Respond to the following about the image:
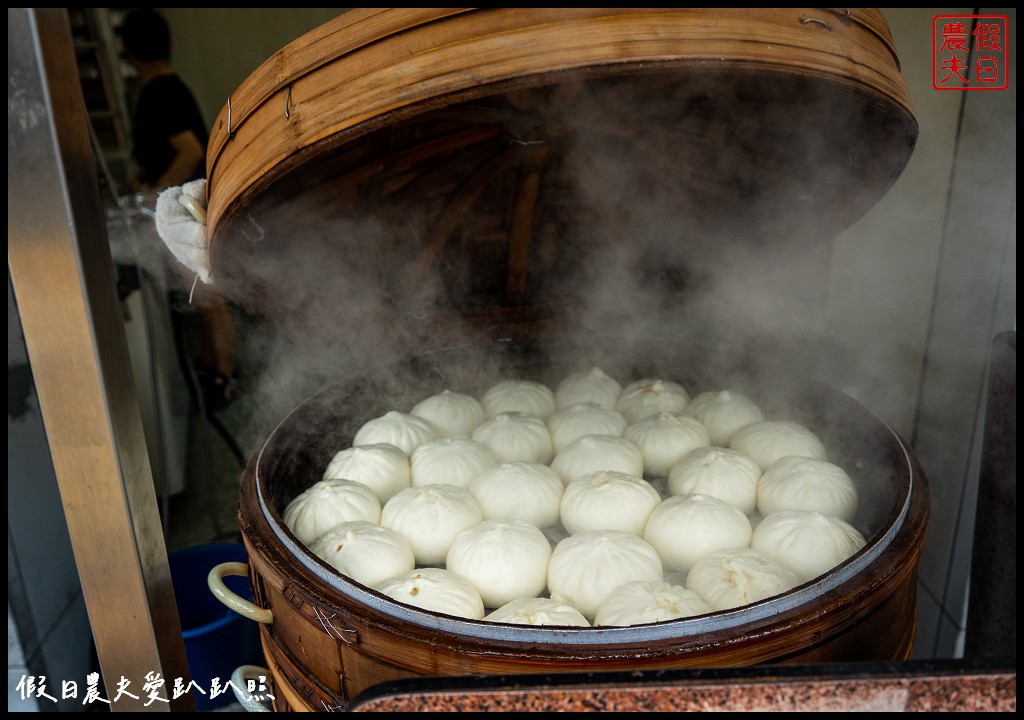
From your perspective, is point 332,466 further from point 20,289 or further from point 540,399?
point 20,289

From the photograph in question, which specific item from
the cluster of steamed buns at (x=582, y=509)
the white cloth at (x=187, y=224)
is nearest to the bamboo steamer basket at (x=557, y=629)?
the cluster of steamed buns at (x=582, y=509)

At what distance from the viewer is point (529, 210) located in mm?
2326

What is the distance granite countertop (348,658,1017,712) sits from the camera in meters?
0.71

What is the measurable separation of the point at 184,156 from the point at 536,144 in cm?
285

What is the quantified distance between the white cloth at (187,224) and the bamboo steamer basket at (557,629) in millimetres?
507

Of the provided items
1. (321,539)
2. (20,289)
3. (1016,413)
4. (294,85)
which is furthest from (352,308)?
(1016,413)

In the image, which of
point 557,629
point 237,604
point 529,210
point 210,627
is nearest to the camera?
point 557,629

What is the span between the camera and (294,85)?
1203mm

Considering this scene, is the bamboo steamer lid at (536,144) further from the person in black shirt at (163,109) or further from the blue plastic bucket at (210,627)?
the person in black shirt at (163,109)

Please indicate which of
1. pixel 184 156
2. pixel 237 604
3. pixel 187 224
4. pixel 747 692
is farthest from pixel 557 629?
pixel 184 156

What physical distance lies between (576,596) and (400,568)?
0.39 meters

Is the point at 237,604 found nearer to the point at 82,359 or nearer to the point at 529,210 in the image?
the point at 82,359

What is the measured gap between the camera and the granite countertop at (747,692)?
0.71 metres

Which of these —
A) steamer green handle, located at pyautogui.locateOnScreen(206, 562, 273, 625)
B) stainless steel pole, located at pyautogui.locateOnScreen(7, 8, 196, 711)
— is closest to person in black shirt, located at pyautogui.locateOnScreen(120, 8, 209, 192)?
steamer green handle, located at pyautogui.locateOnScreen(206, 562, 273, 625)
